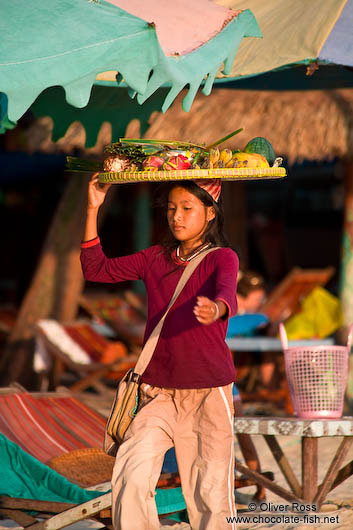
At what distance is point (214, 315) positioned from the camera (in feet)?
9.32

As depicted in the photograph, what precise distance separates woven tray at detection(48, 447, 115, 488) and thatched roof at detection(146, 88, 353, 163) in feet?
10.6

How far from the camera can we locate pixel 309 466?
4.26 m

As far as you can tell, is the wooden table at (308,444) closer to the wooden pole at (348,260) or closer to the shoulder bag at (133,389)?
the shoulder bag at (133,389)

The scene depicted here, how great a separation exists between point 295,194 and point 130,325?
21.6ft

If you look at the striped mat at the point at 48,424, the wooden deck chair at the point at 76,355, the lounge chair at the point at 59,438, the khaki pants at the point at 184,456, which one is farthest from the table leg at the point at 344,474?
the wooden deck chair at the point at 76,355


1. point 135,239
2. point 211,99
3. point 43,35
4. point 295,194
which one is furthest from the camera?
point 295,194

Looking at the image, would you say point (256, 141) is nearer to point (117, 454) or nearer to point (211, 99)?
point (117, 454)

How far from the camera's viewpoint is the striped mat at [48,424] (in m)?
4.51

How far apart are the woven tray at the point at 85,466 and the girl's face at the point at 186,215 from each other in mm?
1494

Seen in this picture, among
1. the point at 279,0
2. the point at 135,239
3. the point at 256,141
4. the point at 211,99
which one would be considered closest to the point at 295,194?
the point at 135,239

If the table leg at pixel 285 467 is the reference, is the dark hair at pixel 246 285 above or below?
above

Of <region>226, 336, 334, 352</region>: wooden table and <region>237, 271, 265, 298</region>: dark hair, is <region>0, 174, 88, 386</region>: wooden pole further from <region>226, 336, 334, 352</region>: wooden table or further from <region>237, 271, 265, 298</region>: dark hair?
<region>226, 336, 334, 352</region>: wooden table

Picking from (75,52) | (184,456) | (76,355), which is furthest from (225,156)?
(76,355)

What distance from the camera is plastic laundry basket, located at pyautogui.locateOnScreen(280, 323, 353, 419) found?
4.36 meters
